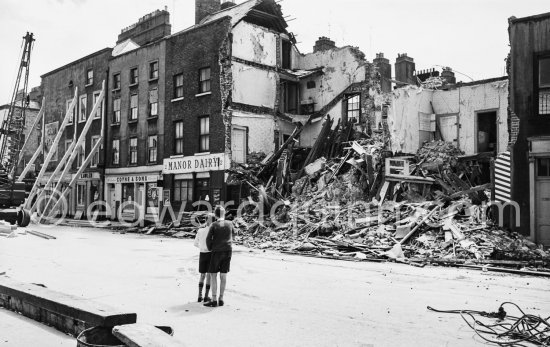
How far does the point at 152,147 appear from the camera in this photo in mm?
32219

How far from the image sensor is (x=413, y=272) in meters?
12.9

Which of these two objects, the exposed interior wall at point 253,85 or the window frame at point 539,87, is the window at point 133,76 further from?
the window frame at point 539,87

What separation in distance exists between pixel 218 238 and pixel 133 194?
25172 mm

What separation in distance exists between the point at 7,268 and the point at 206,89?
58.2ft

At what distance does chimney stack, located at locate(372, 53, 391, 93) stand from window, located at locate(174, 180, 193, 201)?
39.4ft

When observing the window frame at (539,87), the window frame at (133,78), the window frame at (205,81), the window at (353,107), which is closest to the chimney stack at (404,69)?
the window at (353,107)

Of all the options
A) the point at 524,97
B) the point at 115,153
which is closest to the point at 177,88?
the point at 115,153

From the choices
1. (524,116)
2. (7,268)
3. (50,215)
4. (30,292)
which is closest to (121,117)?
(50,215)

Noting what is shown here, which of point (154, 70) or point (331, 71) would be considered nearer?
point (331, 71)

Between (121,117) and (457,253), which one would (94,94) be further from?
(457,253)

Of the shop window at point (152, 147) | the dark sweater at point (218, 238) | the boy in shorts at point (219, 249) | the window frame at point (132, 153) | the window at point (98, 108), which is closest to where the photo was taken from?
the boy in shorts at point (219, 249)

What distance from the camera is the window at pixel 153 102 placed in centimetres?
3228

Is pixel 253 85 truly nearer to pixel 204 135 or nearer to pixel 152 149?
pixel 204 135

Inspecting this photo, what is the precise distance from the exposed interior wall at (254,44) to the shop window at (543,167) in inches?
663
